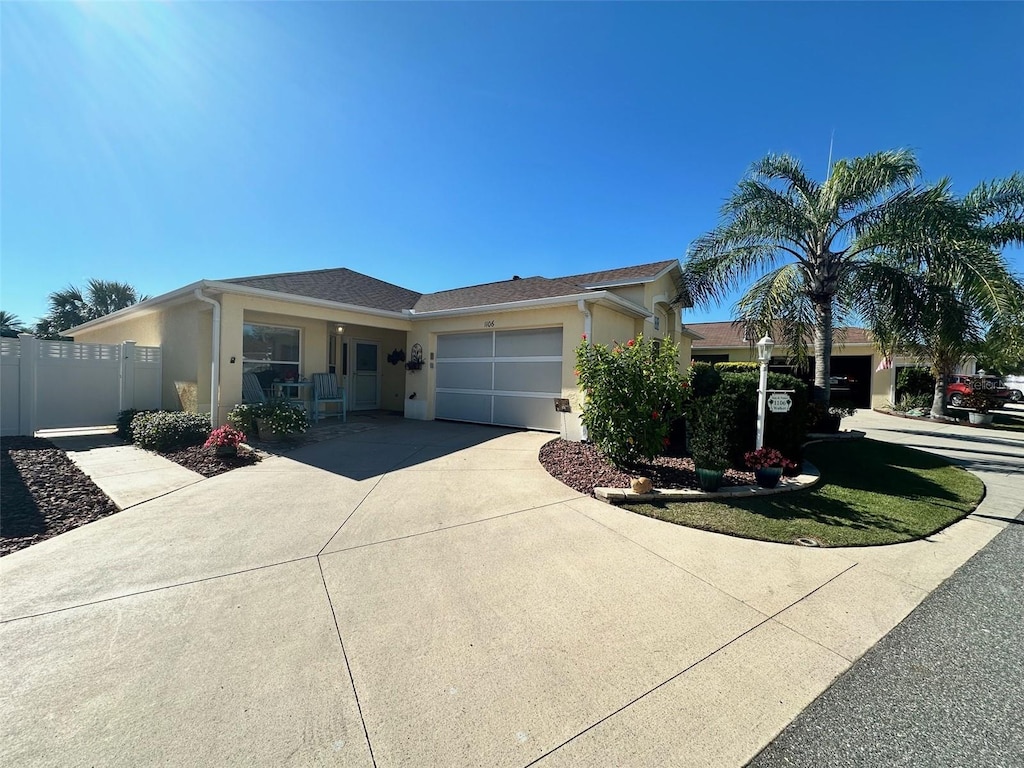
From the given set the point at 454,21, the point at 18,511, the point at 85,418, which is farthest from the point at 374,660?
the point at 85,418

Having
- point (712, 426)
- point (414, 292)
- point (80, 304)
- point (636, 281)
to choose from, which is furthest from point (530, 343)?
A: point (80, 304)

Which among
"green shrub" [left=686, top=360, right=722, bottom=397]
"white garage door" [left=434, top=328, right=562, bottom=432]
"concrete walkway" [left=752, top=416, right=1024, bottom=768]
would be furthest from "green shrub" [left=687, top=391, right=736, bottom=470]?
"white garage door" [left=434, top=328, right=562, bottom=432]

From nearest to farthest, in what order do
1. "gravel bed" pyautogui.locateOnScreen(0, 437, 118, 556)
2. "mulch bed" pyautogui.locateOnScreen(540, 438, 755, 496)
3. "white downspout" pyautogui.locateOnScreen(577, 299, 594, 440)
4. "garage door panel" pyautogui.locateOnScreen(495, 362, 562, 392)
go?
1. "gravel bed" pyautogui.locateOnScreen(0, 437, 118, 556)
2. "mulch bed" pyautogui.locateOnScreen(540, 438, 755, 496)
3. "white downspout" pyautogui.locateOnScreen(577, 299, 594, 440)
4. "garage door panel" pyautogui.locateOnScreen(495, 362, 562, 392)

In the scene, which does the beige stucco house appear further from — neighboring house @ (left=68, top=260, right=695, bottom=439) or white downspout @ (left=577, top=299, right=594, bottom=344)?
white downspout @ (left=577, top=299, right=594, bottom=344)

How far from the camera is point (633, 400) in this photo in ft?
19.1

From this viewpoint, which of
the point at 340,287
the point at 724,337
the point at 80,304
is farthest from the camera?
the point at 80,304

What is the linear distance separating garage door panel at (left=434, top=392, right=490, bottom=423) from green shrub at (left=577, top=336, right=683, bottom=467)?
4844 millimetres

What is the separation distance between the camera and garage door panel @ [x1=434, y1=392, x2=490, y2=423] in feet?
34.9

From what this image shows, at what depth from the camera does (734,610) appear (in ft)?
9.46

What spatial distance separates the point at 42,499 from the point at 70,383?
6113 mm

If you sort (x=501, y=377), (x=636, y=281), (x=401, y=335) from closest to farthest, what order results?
(x=501, y=377)
(x=636, y=281)
(x=401, y=335)

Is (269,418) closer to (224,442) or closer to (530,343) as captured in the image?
(224,442)

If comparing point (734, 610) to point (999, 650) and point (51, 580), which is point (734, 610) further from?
point (51, 580)

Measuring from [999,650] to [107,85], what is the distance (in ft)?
39.7
